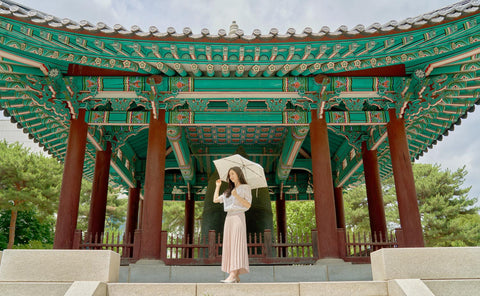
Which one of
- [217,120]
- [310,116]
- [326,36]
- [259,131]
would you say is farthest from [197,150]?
[326,36]

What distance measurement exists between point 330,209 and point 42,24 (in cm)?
668

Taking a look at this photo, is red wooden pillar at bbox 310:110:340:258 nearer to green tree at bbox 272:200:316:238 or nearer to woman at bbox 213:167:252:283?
woman at bbox 213:167:252:283

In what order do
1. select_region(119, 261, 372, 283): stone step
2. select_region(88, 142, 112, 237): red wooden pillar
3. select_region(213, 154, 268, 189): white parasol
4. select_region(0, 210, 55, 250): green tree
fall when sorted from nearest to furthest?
select_region(213, 154, 268, 189): white parasol < select_region(119, 261, 372, 283): stone step < select_region(88, 142, 112, 237): red wooden pillar < select_region(0, 210, 55, 250): green tree

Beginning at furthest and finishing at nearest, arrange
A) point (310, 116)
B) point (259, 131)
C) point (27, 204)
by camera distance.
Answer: point (27, 204) < point (259, 131) < point (310, 116)

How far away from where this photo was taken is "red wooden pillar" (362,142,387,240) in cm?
1121

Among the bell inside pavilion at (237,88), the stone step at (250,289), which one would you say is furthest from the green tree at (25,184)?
the stone step at (250,289)

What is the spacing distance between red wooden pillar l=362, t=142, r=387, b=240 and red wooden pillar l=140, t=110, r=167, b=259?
6118mm

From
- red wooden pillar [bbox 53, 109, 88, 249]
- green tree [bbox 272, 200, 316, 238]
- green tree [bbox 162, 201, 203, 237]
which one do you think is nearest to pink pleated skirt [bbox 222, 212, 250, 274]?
red wooden pillar [bbox 53, 109, 88, 249]

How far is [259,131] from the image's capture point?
13.1m

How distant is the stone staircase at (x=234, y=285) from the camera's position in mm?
4699

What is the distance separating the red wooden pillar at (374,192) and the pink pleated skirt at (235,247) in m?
6.70

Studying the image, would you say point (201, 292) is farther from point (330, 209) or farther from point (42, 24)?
point (42, 24)

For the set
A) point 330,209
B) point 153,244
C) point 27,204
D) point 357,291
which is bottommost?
point 357,291

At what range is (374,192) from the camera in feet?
36.9
